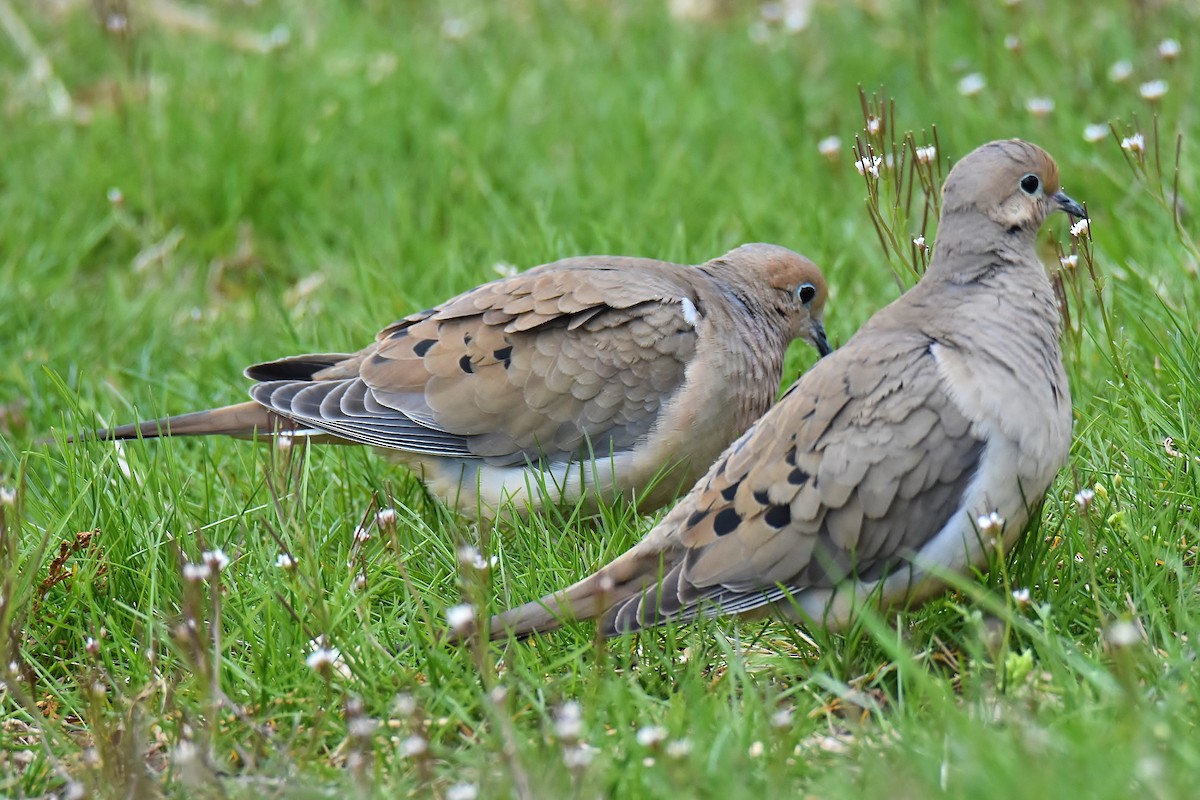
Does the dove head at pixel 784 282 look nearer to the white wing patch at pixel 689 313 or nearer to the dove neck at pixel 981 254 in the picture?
the white wing patch at pixel 689 313

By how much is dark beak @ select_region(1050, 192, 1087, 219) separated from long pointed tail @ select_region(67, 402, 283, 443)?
2.30 m

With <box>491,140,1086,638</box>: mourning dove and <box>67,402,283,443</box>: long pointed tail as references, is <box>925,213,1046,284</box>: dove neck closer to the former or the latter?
<box>491,140,1086,638</box>: mourning dove

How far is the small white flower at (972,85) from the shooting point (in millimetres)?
6086

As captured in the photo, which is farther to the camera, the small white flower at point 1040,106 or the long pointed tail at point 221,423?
the small white flower at point 1040,106

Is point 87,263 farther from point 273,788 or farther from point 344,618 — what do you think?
point 273,788

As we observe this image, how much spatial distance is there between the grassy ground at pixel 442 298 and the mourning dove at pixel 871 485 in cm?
11

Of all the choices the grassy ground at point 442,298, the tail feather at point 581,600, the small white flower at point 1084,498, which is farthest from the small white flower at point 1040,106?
the tail feather at point 581,600

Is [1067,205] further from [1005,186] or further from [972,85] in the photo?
[972,85]

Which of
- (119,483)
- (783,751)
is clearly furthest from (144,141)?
(783,751)

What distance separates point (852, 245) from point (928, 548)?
2.51 metres

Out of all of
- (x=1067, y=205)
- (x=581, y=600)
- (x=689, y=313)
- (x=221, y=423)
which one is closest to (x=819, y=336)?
(x=689, y=313)

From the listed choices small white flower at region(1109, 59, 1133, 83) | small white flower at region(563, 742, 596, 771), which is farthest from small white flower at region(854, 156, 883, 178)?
small white flower at region(1109, 59, 1133, 83)

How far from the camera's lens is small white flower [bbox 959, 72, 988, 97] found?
6.09 metres

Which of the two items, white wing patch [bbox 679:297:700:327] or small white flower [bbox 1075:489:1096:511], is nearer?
small white flower [bbox 1075:489:1096:511]
